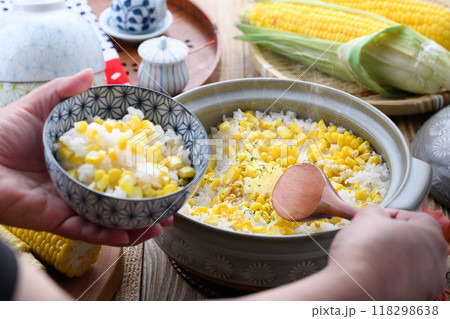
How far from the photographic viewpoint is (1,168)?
1.19 meters

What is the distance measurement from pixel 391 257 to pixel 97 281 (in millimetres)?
748

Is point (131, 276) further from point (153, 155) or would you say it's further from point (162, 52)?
point (162, 52)

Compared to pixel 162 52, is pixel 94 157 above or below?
above

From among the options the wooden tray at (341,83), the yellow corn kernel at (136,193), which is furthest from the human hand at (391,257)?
the wooden tray at (341,83)

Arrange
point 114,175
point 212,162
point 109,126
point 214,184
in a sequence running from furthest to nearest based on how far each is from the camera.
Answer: point 212,162
point 214,184
point 109,126
point 114,175

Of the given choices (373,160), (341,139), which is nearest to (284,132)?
(341,139)

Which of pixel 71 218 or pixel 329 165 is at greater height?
pixel 71 218

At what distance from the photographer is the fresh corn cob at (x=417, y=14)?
2.17 metres

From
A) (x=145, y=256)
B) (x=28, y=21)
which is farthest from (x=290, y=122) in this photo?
(x=28, y=21)

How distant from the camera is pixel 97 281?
4.22 ft

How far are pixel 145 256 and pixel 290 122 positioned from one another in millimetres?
633

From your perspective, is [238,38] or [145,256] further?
[238,38]

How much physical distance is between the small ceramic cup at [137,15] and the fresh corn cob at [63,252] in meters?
1.19
